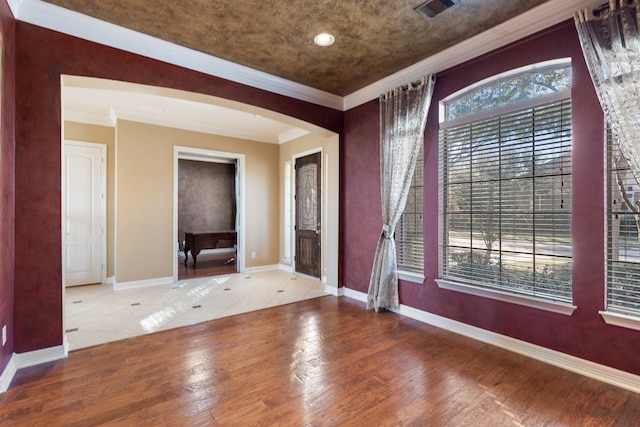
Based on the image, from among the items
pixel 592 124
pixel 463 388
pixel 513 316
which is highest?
pixel 592 124

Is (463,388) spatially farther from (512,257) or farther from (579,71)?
(579,71)

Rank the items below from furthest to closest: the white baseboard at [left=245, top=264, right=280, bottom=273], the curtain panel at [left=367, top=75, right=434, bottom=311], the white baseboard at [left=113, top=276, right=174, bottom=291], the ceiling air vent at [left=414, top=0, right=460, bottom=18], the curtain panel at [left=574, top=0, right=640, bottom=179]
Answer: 1. the white baseboard at [left=245, top=264, right=280, bottom=273]
2. the white baseboard at [left=113, top=276, right=174, bottom=291]
3. the curtain panel at [left=367, top=75, right=434, bottom=311]
4. the ceiling air vent at [left=414, top=0, right=460, bottom=18]
5. the curtain panel at [left=574, top=0, right=640, bottom=179]

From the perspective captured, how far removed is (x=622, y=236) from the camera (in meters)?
2.20

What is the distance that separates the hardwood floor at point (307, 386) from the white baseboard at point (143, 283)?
2305 millimetres

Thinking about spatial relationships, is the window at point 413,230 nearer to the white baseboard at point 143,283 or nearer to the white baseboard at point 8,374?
the white baseboard at point 8,374

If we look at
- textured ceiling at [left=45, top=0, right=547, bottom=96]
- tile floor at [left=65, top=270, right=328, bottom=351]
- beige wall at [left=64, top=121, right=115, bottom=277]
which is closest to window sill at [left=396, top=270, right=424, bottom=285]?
tile floor at [left=65, top=270, right=328, bottom=351]

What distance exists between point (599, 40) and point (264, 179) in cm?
533

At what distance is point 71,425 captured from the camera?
5.84ft

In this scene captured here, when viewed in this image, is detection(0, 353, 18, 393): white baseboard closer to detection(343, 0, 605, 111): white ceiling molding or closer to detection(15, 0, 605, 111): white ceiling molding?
detection(15, 0, 605, 111): white ceiling molding

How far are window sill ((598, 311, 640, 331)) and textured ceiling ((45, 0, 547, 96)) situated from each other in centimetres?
243

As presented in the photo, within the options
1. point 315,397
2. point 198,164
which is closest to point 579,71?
point 315,397

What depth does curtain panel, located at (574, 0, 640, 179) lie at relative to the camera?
2043 mm

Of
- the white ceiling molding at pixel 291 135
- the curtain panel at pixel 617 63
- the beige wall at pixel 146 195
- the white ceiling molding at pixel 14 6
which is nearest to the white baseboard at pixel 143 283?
the beige wall at pixel 146 195

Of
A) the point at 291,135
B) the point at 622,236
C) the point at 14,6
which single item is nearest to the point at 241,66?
the point at 14,6
